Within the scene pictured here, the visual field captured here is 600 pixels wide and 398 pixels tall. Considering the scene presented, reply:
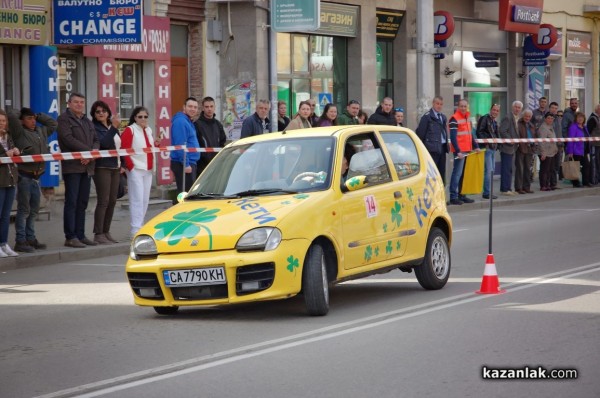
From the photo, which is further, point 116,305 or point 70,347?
point 116,305

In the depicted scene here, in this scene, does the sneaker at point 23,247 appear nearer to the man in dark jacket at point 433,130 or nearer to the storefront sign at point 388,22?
the man in dark jacket at point 433,130

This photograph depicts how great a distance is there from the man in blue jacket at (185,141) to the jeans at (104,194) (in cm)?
192

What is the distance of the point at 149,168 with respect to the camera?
61.6 ft

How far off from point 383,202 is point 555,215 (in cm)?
1175

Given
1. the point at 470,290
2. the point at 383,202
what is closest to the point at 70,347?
the point at 383,202

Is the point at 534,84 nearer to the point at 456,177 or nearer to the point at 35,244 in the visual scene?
the point at 456,177

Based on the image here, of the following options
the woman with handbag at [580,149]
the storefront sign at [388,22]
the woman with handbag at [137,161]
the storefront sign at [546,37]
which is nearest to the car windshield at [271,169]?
the woman with handbag at [137,161]

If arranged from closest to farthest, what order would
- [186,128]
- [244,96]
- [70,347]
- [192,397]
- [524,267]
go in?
[192,397] → [70,347] → [524,267] → [186,128] → [244,96]

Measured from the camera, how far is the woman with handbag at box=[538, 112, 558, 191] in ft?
98.1

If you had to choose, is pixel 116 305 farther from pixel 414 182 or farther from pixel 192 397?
pixel 192 397

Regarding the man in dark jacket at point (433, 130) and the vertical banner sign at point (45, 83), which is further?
the man in dark jacket at point (433, 130)

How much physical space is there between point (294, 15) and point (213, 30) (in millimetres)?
3377

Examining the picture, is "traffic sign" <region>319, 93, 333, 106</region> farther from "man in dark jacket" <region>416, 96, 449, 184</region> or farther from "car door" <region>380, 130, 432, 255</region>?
"car door" <region>380, 130, 432, 255</region>

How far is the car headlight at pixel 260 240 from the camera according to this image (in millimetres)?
10656
